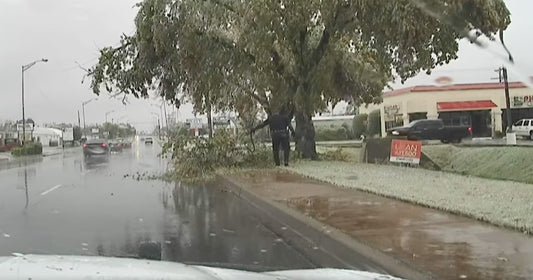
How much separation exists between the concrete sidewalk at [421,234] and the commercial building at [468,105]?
4153cm

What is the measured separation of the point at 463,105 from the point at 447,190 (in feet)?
139

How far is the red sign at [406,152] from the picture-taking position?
64.7 feet

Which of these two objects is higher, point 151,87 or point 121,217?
point 151,87

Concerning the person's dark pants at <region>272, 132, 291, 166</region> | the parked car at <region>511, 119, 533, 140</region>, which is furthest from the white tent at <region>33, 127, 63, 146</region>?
the person's dark pants at <region>272, 132, 291, 166</region>

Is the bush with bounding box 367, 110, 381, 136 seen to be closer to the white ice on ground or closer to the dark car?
the dark car

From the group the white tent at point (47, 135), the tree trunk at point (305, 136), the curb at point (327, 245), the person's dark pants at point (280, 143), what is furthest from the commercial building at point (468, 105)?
the white tent at point (47, 135)

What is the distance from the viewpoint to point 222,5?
66.1ft

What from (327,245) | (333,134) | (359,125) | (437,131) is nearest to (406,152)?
(327,245)

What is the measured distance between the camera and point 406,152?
65.2ft

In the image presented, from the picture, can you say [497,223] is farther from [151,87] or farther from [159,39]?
[151,87]

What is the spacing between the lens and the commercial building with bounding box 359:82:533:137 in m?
53.3

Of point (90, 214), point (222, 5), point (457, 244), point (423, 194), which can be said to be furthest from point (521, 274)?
point (222, 5)

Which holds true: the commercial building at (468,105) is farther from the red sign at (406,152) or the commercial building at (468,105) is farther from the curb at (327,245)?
the curb at (327,245)

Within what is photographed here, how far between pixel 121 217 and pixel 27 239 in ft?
8.57
